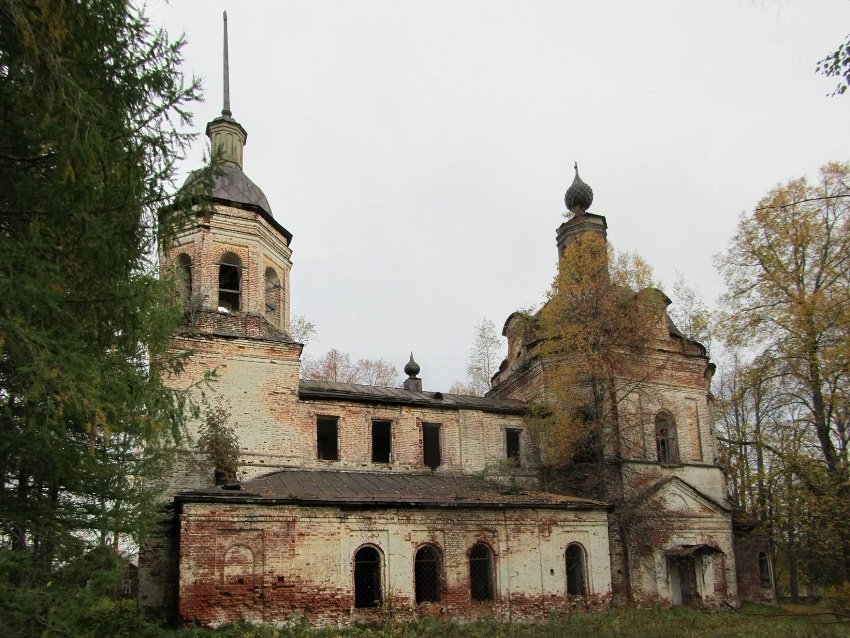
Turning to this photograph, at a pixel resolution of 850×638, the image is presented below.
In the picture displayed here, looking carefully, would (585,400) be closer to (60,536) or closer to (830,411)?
(830,411)

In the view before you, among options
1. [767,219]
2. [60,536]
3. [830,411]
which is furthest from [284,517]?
[767,219]

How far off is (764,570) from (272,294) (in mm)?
17805

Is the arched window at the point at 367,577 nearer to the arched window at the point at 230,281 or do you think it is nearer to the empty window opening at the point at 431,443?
the empty window opening at the point at 431,443

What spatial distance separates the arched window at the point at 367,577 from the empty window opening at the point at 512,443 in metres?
5.92

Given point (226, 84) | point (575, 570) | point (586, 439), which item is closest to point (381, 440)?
point (586, 439)

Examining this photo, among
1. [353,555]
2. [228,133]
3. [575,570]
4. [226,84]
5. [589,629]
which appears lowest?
[589,629]

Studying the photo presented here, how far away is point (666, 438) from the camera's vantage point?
20.1m

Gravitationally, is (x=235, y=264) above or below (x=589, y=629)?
Result: above

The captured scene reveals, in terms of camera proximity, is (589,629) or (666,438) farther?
(666,438)

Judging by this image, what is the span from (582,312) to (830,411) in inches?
227

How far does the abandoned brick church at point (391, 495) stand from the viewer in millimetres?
13336

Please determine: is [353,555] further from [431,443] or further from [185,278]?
[185,278]

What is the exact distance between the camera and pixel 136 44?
23.8 ft

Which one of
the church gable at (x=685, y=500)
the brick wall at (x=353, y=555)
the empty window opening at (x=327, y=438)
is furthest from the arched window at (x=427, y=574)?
the church gable at (x=685, y=500)
